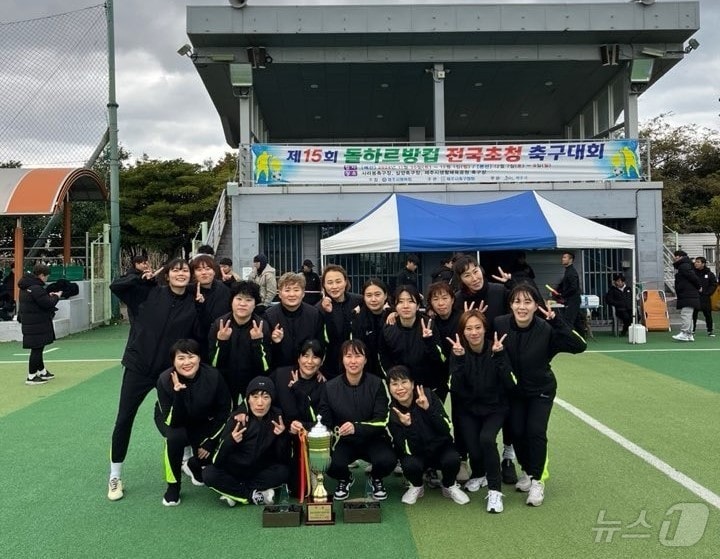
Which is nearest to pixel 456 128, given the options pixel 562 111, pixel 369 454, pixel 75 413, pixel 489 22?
pixel 562 111

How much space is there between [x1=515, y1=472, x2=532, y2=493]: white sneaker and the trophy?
1.29 m

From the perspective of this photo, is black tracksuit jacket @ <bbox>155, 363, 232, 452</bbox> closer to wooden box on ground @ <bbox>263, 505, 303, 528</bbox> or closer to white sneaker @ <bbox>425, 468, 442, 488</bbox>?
wooden box on ground @ <bbox>263, 505, 303, 528</bbox>

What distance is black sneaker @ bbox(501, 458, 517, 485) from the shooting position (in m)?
4.31

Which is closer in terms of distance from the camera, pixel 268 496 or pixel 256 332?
pixel 268 496

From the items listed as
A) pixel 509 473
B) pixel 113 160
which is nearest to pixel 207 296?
pixel 509 473

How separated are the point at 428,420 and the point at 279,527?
3.66 feet

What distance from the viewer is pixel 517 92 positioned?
17391 mm

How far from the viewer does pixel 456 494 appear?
3965 mm

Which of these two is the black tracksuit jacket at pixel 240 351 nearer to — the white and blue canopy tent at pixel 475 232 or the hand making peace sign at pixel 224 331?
the hand making peace sign at pixel 224 331

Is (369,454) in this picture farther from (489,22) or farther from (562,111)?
(562,111)

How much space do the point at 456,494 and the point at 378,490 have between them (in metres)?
0.51

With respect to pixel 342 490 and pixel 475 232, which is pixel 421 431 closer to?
pixel 342 490

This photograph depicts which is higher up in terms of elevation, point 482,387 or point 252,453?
point 482,387

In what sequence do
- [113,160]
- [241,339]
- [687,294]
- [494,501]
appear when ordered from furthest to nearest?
1. [113,160]
2. [687,294]
3. [241,339]
4. [494,501]
